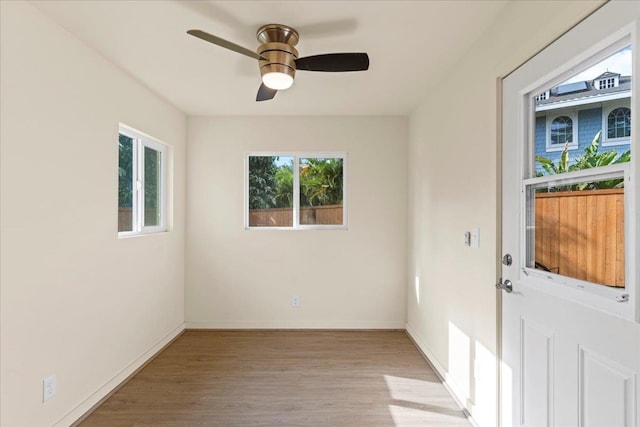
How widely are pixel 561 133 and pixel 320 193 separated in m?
2.77

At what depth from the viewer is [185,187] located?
3.94 metres

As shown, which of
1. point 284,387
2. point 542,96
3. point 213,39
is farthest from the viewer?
point 284,387

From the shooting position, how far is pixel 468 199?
2314 millimetres

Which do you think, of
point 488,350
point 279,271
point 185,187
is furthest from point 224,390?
point 185,187

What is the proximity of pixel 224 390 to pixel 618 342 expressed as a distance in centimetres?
242

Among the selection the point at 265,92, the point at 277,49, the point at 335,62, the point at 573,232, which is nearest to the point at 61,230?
the point at 265,92

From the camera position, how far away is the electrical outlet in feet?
6.32

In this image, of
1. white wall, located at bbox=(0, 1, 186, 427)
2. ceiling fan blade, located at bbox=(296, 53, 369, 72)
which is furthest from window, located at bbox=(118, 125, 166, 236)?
ceiling fan blade, located at bbox=(296, 53, 369, 72)

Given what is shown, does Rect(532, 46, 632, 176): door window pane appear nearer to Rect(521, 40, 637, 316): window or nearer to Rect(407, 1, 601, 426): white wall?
Rect(521, 40, 637, 316): window

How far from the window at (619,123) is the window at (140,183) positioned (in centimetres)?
305

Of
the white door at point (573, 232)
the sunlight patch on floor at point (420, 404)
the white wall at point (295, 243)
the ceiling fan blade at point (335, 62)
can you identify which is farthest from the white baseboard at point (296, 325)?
the ceiling fan blade at point (335, 62)

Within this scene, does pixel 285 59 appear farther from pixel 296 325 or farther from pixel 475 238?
pixel 296 325

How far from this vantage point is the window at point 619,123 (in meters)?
1.15

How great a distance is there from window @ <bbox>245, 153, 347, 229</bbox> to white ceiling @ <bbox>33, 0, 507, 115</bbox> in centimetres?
93
